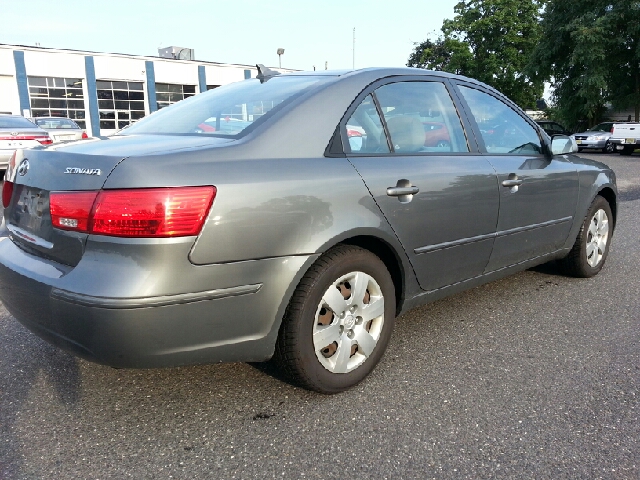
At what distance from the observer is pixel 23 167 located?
A: 8.05ft

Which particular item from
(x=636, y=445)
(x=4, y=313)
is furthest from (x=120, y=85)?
(x=636, y=445)

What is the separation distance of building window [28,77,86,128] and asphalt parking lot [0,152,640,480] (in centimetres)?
3175

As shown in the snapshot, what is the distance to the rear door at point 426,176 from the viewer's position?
106 inches

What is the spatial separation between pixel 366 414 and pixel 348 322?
42 centimetres

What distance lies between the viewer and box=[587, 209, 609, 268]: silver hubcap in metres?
4.45

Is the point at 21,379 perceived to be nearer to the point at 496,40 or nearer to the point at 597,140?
the point at 597,140

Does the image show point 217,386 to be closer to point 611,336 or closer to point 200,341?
point 200,341

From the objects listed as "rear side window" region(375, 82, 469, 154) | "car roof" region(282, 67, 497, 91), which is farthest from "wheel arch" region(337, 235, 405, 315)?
"car roof" region(282, 67, 497, 91)

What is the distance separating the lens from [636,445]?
85.7 inches

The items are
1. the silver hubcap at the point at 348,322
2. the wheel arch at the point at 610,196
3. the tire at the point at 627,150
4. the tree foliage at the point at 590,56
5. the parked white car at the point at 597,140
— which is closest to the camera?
the silver hubcap at the point at 348,322

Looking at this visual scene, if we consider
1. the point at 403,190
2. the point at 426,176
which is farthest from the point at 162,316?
the point at 426,176

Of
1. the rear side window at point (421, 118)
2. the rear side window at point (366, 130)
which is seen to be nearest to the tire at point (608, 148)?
the rear side window at point (421, 118)

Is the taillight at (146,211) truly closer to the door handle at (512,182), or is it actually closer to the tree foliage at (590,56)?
the door handle at (512,182)

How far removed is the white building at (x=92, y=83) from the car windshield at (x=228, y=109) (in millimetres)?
27877
